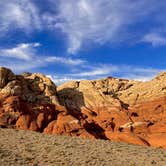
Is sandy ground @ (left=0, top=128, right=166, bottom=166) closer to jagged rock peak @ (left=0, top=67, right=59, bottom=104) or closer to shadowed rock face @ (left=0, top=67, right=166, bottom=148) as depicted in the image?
shadowed rock face @ (left=0, top=67, right=166, bottom=148)

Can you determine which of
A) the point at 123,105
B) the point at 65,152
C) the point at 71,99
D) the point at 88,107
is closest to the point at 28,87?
the point at 71,99

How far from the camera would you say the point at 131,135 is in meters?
51.2

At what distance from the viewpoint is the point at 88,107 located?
57.9m

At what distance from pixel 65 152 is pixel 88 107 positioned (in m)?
25.6

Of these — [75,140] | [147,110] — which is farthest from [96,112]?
[75,140]

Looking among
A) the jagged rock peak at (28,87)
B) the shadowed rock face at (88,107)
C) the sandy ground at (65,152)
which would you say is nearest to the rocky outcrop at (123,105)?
the shadowed rock face at (88,107)

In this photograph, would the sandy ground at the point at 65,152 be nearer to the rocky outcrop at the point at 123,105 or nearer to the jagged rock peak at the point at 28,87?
the rocky outcrop at the point at 123,105

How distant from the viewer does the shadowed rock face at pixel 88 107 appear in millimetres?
49312

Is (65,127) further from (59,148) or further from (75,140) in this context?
(59,148)

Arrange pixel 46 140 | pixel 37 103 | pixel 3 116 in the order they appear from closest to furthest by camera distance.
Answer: pixel 46 140 < pixel 3 116 < pixel 37 103

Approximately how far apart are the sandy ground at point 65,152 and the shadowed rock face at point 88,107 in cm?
973

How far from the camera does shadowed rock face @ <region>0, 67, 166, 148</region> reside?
1941 inches

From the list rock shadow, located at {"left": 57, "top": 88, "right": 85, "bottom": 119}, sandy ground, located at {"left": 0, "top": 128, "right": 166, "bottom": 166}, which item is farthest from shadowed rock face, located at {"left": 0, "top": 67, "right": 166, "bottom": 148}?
sandy ground, located at {"left": 0, "top": 128, "right": 166, "bottom": 166}

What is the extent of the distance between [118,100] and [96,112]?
4.35 meters
